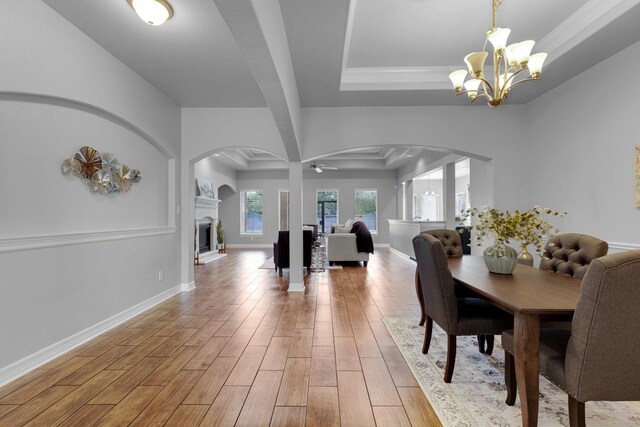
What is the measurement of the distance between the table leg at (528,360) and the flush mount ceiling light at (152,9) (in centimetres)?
306

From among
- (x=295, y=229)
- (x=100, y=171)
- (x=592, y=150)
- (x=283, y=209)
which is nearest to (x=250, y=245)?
(x=283, y=209)

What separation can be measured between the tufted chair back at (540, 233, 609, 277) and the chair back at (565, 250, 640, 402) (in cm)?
103

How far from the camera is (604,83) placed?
3.41 m

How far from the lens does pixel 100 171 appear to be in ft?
10.5

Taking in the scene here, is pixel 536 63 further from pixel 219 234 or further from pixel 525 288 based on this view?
pixel 219 234

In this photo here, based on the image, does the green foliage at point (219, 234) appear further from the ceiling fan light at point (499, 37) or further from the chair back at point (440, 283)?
the ceiling fan light at point (499, 37)

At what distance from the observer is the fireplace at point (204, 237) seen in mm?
8422

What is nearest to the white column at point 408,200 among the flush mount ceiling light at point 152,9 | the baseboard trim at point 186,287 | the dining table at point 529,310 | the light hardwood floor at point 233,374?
the light hardwood floor at point 233,374

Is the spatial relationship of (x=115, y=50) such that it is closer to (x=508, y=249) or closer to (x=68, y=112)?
(x=68, y=112)

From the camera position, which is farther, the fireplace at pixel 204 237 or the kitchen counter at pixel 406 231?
the fireplace at pixel 204 237

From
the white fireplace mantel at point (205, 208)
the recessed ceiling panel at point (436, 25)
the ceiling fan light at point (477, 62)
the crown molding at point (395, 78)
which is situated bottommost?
the white fireplace mantel at point (205, 208)

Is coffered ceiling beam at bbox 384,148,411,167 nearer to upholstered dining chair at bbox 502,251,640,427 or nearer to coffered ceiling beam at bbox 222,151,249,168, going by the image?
coffered ceiling beam at bbox 222,151,249,168

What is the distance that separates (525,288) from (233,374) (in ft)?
6.58

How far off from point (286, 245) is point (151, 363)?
3.63 m
